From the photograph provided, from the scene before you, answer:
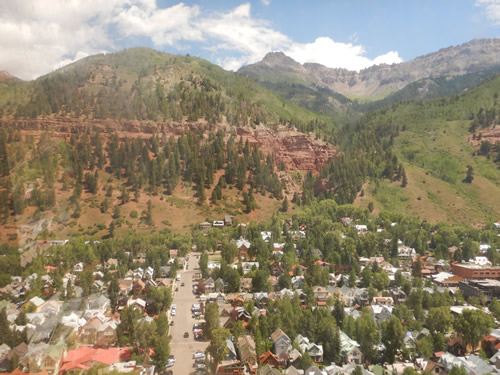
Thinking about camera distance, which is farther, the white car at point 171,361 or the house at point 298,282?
the house at point 298,282

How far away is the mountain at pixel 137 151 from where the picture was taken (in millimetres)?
68375

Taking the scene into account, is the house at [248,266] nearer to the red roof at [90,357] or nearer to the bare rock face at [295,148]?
the red roof at [90,357]

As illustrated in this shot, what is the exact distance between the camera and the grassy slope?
278 ft

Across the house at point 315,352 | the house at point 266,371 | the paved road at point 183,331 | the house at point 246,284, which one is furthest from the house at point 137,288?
the house at point 266,371

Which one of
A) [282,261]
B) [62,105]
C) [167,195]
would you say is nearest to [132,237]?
[167,195]

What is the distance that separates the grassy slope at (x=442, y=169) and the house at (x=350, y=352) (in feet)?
184

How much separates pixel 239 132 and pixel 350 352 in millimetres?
83032

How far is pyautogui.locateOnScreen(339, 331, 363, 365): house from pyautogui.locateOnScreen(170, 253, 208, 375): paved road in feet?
37.2

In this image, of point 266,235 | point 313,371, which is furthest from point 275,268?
point 313,371

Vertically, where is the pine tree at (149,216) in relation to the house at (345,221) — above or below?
above

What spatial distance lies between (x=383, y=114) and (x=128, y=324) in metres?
144

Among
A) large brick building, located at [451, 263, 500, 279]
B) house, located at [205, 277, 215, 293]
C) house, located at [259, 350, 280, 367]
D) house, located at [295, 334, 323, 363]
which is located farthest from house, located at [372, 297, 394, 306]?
house, located at [205, 277, 215, 293]

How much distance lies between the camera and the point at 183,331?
35438 mm

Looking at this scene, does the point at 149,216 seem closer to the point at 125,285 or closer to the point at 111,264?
the point at 111,264
